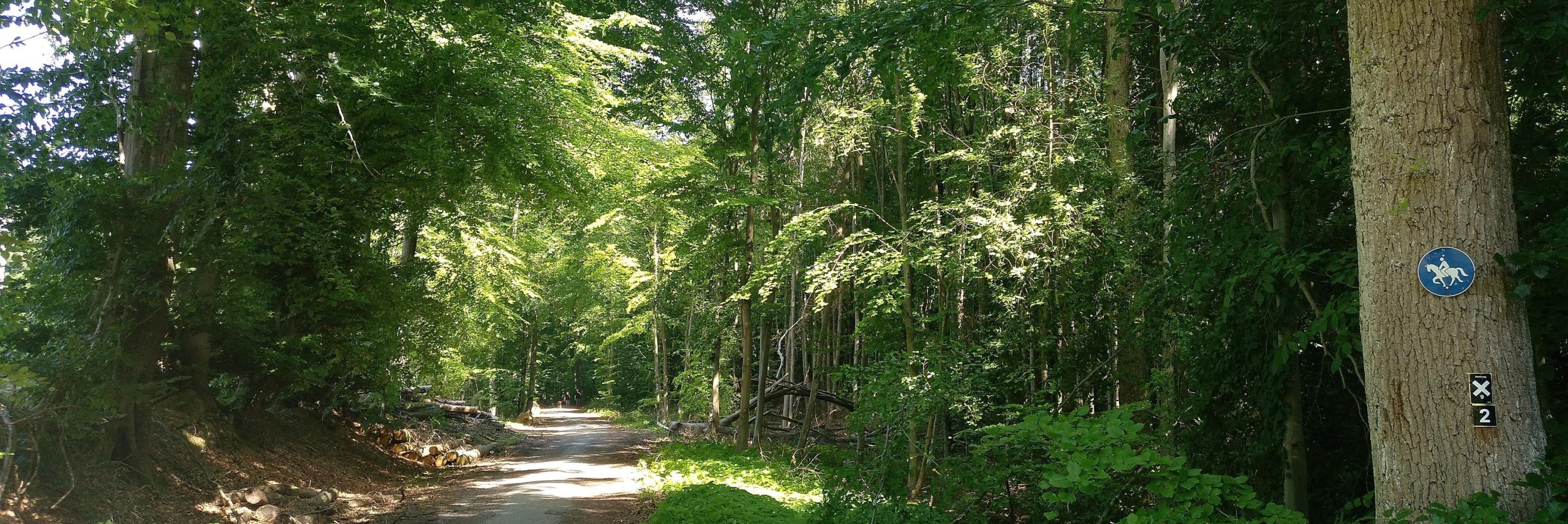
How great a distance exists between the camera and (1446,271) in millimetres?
3713

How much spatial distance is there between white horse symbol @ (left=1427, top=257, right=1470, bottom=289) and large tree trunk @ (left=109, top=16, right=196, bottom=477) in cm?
885

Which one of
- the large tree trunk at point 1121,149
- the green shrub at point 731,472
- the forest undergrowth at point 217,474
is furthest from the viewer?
the green shrub at point 731,472

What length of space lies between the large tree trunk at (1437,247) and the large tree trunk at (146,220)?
860 cm

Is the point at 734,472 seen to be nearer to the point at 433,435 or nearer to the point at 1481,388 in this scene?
the point at 433,435

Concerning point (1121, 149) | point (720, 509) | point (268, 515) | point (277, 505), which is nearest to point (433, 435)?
point (277, 505)

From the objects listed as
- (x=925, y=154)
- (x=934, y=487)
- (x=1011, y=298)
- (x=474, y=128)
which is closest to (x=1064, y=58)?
(x=925, y=154)

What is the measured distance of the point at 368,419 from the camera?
13680 mm

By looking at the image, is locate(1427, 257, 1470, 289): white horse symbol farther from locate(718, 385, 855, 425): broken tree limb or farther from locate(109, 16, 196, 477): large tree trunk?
locate(718, 385, 855, 425): broken tree limb

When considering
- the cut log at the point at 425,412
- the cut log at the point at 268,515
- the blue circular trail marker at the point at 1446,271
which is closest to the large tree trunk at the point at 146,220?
the cut log at the point at 268,515

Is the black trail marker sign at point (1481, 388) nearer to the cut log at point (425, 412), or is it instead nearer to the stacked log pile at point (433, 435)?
the stacked log pile at point (433, 435)

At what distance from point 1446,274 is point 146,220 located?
978cm

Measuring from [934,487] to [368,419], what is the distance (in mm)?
9285

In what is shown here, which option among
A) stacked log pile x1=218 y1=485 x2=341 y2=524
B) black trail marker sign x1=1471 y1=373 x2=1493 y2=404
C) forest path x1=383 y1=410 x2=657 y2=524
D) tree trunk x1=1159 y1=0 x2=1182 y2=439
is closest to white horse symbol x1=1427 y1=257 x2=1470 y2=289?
black trail marker sign x1=1471 y1=373 x2=1493 y2=404

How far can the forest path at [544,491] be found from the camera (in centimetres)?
1027
